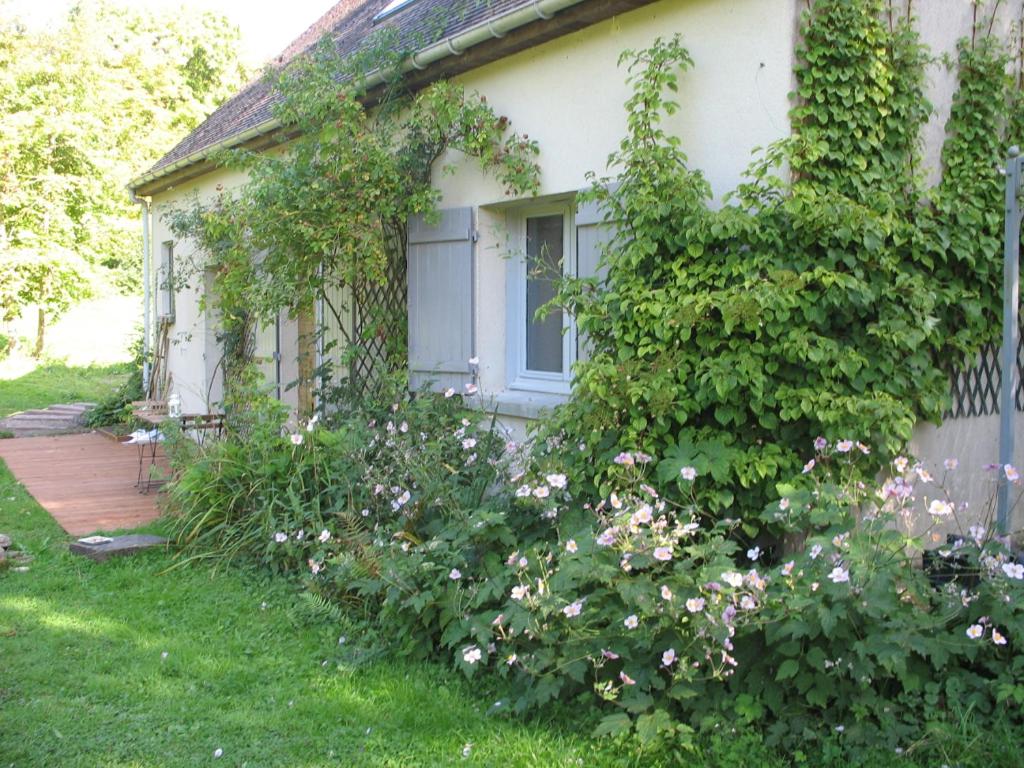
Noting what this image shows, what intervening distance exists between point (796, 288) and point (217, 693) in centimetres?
312

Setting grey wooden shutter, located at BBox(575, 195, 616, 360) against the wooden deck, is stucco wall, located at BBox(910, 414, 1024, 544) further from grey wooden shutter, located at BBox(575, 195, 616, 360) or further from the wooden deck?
the wooden deck

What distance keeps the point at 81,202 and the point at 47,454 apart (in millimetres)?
11092

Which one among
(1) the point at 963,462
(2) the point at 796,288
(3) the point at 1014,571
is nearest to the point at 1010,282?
(2) the point at 796,288

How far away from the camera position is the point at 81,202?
2036cm

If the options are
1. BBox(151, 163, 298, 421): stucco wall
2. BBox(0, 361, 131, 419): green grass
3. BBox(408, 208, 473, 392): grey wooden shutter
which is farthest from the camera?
BBox(0, 361, 131, 419): green grass

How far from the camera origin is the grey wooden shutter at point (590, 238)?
216 inches

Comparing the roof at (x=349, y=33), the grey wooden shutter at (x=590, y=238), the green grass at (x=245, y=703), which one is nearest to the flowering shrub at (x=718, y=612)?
the green grass at (x=245, y=703)

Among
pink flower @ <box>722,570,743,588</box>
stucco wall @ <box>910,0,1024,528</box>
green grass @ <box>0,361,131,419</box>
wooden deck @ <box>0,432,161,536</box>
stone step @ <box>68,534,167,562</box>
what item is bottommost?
wooden deck @ <box>0,432,161,536</box>

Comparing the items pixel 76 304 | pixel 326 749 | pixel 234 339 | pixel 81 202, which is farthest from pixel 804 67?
pixel 76 304

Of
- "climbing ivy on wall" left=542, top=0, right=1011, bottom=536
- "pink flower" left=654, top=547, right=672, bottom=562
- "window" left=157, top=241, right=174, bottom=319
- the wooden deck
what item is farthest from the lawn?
"window" left=157, top=241, right=174, bottom=319

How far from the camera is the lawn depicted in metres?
3.51

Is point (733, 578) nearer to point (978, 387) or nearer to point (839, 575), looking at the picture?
point (839, 575)

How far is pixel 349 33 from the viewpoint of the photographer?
10695 mm

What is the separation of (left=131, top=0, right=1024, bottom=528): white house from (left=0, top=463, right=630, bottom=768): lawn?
7.20 ft
